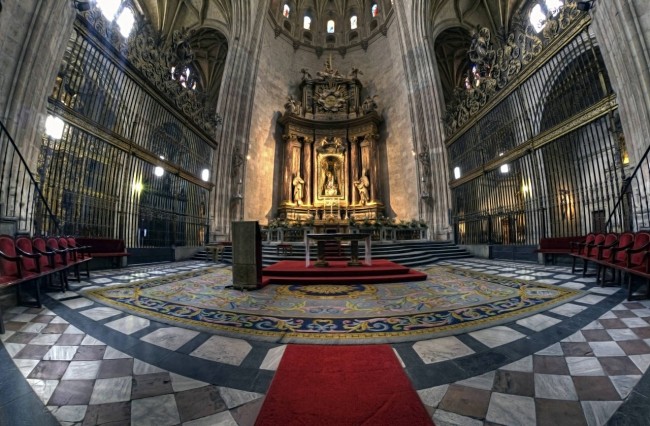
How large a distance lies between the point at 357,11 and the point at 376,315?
1022 inches

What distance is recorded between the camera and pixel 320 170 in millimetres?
18094

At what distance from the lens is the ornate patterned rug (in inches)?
98.6

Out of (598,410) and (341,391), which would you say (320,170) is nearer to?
(341,391)

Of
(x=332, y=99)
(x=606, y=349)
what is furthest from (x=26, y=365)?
(x=332, y=99)

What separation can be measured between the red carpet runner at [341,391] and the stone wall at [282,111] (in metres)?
14.1

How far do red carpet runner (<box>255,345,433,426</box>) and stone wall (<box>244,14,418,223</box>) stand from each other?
46.3ft

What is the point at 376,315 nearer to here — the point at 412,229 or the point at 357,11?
→ the point at 412,229

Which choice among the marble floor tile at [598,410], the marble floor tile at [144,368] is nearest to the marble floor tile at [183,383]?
the marble floor tile at [144,368]

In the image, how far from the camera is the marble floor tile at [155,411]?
51.3 inches

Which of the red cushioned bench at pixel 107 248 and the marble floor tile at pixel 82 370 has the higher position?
the red cushioned bench at pixel 107 248

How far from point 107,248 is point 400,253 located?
31.7 feet

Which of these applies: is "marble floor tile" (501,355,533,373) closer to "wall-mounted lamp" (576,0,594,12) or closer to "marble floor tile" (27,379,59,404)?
"marble floor tile" (27,379,59,404)

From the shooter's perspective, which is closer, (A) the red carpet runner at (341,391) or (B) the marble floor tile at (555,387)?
(A) the red carpet runner at (341,391)

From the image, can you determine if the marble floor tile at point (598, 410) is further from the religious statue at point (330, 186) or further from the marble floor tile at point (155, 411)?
the religious statue at point (330, 186)
